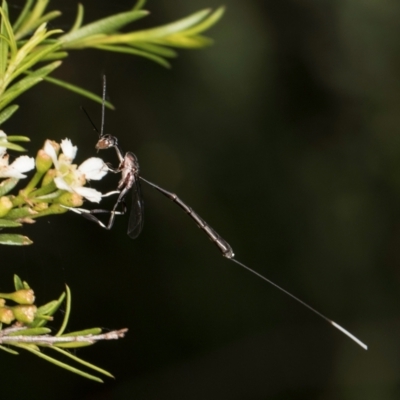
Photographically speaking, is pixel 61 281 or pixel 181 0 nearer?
pixel 61 281

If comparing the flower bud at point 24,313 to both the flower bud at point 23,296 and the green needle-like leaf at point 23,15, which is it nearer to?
the flower bud at point 23,296

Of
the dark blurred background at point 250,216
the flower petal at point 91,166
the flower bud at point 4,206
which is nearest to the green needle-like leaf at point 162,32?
the flower petal at point 91,166

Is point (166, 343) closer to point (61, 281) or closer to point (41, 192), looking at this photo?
point (61, 281)

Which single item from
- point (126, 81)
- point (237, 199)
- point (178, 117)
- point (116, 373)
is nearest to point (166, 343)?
point (116, 373)

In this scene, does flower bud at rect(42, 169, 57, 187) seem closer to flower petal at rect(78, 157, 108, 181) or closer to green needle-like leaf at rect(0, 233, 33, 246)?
flower petal at rect(78, 157, 108, 181)

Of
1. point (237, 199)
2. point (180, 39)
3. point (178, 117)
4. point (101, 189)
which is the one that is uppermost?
point (178, 117)

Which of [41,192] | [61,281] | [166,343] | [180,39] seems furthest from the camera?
[166,343]

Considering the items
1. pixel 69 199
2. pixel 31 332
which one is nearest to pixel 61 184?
pixel 69 199

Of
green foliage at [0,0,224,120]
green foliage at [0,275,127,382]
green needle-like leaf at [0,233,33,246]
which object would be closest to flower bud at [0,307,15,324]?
green foliage at [0,275,127,382]
